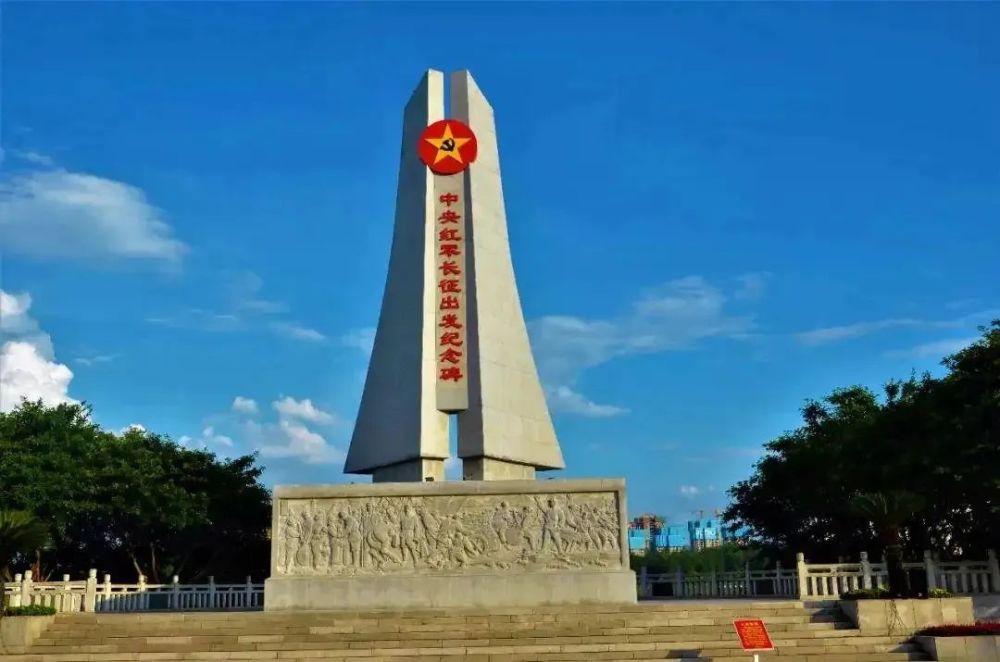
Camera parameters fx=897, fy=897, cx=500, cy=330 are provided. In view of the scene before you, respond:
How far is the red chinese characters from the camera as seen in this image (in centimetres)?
1490

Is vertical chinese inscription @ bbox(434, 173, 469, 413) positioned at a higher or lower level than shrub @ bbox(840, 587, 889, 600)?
higher

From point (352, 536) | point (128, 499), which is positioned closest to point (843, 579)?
point (352, 536)

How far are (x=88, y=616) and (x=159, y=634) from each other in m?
1.31

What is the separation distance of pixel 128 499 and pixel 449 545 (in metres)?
10.6

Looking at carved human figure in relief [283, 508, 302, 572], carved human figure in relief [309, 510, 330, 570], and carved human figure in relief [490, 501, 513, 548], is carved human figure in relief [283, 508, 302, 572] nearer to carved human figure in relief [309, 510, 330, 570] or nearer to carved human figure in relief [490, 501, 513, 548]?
carved human figure in relief [309, 510, 330, 570]

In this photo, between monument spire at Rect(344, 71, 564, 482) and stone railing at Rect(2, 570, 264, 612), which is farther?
monument spire at Rect(344, 71, 564, 482)

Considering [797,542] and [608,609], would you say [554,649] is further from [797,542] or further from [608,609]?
[797,542]

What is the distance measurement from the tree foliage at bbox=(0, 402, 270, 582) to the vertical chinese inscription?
891 centimetres

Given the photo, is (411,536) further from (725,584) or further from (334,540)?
(725,584)

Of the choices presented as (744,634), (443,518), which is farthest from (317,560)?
(744,634)

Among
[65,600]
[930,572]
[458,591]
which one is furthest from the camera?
[65,600]

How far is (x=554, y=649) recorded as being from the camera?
10.6 meters

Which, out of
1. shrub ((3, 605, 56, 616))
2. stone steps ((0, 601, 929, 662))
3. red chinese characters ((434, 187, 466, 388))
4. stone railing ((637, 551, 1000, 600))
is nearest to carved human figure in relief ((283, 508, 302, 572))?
stone steps ((0, 601, 929, 662))

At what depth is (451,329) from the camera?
15.1m
